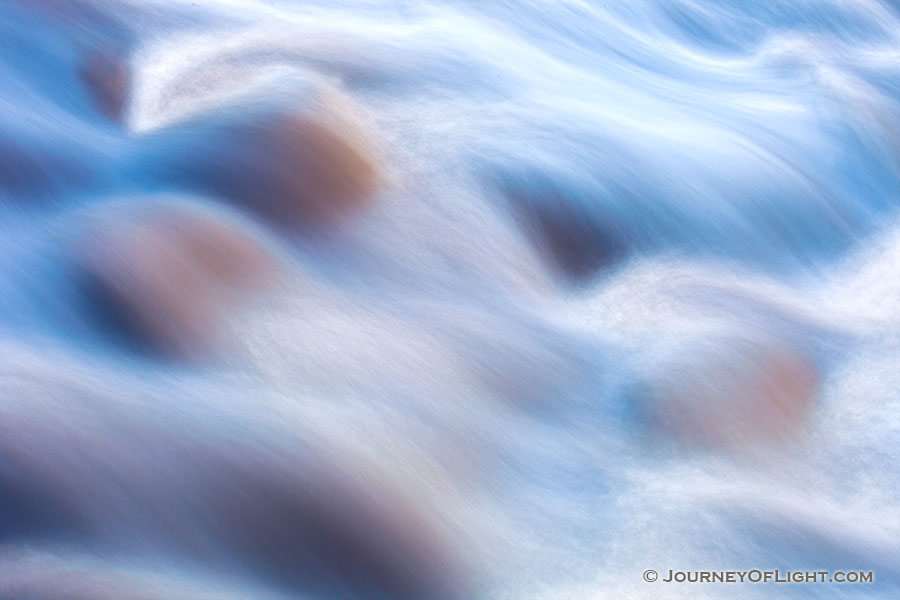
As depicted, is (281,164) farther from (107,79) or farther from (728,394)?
(728,394)

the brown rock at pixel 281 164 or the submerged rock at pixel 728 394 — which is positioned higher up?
the brown rock at pixel 281 164

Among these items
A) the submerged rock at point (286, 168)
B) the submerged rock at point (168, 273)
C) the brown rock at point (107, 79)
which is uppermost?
the brown rock at point (107, 79)

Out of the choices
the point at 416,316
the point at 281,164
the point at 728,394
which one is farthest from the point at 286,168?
the point at 728,394

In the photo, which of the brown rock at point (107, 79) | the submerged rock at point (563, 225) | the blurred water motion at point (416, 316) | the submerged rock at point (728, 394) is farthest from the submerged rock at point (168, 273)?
the submerged rock at point (728, 394)

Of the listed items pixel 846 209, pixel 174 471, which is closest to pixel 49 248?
pixel 174 471

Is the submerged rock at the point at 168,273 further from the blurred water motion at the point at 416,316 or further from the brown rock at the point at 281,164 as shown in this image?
the brown rock at the point at 281,164

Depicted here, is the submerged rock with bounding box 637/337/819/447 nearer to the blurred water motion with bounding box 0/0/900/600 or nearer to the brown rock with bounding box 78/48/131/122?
the blurred water motion with bounding box 0/0/900/600

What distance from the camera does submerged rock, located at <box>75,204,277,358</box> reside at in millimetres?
2578

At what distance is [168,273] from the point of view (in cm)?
264

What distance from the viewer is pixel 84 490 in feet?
7.16

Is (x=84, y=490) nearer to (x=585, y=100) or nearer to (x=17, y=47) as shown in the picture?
(x=17, y=47)

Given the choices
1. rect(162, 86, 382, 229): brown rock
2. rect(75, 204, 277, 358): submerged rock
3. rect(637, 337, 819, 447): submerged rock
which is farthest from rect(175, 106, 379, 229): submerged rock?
rect(637, 337, 819, 447): submerged rock

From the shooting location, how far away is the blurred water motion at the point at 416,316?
2268 mm

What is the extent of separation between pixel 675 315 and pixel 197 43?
1.76 meters
